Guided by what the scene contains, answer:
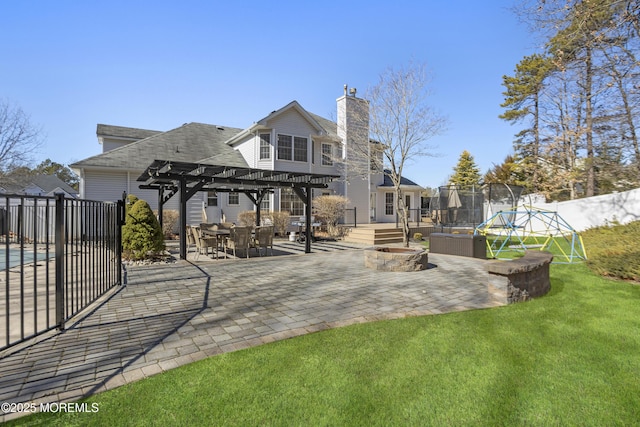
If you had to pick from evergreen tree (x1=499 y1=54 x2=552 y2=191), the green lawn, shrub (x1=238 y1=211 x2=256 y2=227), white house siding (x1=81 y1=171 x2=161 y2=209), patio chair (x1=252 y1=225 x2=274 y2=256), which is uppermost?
evergreen tree (x1=499 y1=54 x2=552 y2=191)

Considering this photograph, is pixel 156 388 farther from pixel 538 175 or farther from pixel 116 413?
pixel 538 175

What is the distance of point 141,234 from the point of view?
9477 millimetres

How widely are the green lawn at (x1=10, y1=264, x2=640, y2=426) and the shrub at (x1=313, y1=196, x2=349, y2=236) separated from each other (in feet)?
42.8

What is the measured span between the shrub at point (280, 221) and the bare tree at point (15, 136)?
20.5 metres

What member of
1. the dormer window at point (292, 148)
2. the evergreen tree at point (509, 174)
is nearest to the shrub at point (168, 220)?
the dormer window at point (292, 148)

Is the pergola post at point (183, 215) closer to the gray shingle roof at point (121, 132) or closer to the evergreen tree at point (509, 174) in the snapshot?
the gray shingle roof at point (121, 132)

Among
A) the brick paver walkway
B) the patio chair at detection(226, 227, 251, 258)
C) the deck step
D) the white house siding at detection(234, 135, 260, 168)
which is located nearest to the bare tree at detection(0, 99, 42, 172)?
the white house siding at detection(234, 135, 260, 168)

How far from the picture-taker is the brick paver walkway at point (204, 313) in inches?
120

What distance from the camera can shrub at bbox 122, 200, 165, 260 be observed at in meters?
9.48

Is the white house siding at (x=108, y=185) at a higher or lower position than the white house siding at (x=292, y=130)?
lower

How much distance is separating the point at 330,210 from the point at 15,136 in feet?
78.5

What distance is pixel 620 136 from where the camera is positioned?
12359 mm

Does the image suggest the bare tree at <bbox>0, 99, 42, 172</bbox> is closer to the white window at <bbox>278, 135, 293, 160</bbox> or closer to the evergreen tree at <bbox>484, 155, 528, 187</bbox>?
the white window at <bbox>278, 135, 293, 160</bbox>

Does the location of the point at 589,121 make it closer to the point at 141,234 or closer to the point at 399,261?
the point at 399,261
